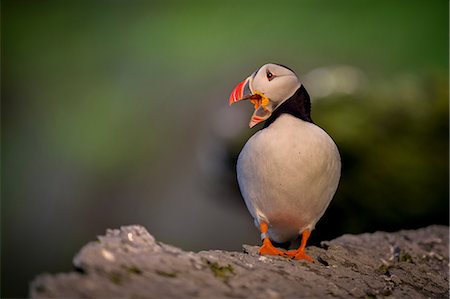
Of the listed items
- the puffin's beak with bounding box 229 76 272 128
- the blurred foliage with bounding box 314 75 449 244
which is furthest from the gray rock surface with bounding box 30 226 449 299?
the blurred foliage with bounding box 314 75 449 244

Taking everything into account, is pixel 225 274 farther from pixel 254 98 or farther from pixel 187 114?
pixel 187 114

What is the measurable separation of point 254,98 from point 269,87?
14cm

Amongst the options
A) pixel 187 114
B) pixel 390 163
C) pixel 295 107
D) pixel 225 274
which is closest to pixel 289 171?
pixel 295 107

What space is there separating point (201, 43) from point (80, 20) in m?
3.03

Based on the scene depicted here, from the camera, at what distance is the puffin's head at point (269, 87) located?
3.45 m

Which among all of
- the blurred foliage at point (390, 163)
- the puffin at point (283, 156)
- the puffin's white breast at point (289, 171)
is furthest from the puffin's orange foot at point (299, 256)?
the blurred foliage at point (390, 163)

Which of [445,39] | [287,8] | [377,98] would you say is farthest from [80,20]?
[377,98]

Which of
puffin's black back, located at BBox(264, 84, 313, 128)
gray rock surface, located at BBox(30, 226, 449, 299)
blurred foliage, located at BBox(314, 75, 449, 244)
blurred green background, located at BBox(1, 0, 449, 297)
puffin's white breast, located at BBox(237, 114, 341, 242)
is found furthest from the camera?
blurred green background, located at BBox(1, 0, 449, 297)

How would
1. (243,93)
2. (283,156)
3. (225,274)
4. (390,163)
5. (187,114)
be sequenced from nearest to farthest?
1. (225,274)
2. (283,156)
3. (243,93)
4. (390,163)
5. (187,114)

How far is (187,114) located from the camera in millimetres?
9016

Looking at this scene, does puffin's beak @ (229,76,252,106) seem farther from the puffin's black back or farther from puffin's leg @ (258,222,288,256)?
puffin's leg @ (258,222,288,256)

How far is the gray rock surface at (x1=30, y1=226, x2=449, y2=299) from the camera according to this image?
239cm

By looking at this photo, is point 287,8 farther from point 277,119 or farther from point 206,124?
point 277,119

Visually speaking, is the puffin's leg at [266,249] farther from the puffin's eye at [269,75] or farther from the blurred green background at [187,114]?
the blurred green background at [187,114]
